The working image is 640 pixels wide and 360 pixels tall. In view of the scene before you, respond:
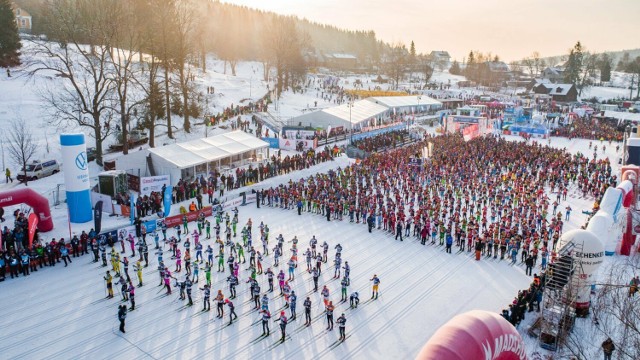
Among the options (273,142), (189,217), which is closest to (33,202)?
(189,217)

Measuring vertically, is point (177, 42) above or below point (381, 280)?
above

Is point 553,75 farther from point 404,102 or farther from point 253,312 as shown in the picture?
point 253,312

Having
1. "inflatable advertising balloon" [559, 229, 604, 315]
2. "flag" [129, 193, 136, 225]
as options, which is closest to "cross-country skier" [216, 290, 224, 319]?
"flag" [129, 193, 136, 225]

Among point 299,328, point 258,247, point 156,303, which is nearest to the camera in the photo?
point 299,328

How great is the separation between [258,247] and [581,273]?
438 inches

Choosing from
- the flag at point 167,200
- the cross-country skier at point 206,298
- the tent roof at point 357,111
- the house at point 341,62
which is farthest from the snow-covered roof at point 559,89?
the cross-country skier at point 206,298

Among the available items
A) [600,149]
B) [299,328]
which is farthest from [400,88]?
[299,328]

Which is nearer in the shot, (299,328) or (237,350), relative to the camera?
(237,350)

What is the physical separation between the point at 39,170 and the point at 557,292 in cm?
2524

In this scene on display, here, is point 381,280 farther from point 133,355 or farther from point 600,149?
point 600,149

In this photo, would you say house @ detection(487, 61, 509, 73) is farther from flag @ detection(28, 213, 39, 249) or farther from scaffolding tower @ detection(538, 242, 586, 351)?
flag @ detection(28, 213, 39, 249)

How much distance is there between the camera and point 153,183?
867 inches

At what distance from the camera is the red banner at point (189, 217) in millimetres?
19812

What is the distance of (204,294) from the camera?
1348 centimetres
